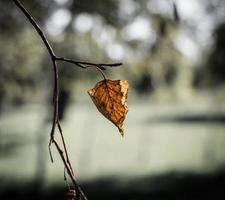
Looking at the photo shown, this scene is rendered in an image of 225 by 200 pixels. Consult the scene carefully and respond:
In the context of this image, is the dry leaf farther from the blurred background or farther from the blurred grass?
the blurred grass

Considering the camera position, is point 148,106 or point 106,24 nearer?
point 106,24

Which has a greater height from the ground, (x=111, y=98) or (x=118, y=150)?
(x=118, y=150)

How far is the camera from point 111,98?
68 cm

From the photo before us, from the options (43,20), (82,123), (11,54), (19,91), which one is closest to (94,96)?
(43,20)

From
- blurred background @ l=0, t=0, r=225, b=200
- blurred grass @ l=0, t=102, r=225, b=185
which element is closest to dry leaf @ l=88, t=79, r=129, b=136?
blurred background @ l=0, t=0, r=225, b=200

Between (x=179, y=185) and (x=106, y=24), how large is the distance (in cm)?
572

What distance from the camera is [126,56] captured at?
33.9 ft

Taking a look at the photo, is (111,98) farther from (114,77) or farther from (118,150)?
(118,150)

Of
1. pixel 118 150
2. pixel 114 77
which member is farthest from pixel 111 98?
pixel 118 150

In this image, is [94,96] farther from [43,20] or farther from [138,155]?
[138,155]

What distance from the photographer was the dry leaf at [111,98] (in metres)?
0.67

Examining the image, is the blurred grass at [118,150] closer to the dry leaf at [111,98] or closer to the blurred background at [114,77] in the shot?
the blurred background at [114,77]

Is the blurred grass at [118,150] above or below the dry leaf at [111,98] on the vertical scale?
above

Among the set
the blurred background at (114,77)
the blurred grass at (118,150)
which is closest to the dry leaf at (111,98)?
the blurred background at (114,77)
